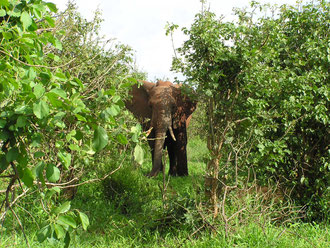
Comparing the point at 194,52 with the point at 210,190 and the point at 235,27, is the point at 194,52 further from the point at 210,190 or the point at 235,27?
the point at 210,190

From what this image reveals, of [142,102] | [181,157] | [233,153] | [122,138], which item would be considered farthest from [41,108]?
[142,102]

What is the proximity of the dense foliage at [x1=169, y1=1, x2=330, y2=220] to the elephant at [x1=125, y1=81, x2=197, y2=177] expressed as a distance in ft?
12.4

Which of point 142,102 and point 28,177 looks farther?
point 142,102

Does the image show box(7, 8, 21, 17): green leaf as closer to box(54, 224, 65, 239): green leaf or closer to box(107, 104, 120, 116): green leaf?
box(107, 104, 120, 116): green leaf

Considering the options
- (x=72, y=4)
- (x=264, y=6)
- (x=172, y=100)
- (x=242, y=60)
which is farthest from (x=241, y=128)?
(x=172, y=100)

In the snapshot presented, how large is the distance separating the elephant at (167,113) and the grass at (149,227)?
2.63m

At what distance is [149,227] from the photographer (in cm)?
495

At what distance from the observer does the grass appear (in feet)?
13.8

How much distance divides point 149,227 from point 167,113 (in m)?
4.68

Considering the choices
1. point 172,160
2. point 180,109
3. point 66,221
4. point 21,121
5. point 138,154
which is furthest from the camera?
point 172,160

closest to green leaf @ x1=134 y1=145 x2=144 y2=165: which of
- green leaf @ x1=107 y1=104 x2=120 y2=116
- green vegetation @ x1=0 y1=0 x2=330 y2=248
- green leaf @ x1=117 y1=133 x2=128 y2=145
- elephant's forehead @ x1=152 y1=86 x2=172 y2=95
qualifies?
green leaf @ x1=117 y1=133 x2=128 y2=145

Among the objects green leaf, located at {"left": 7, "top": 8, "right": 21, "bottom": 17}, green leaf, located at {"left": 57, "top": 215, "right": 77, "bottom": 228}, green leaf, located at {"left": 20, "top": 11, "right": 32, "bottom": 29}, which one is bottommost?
green leaf, located at {"left": 57, "top": 215, "right": 77, "bottom": 228}

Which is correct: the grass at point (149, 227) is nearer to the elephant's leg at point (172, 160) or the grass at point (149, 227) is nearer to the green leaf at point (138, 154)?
the green leaf at point (138, 154)

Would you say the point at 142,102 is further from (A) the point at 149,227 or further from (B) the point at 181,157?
(A) the point at 149,227
